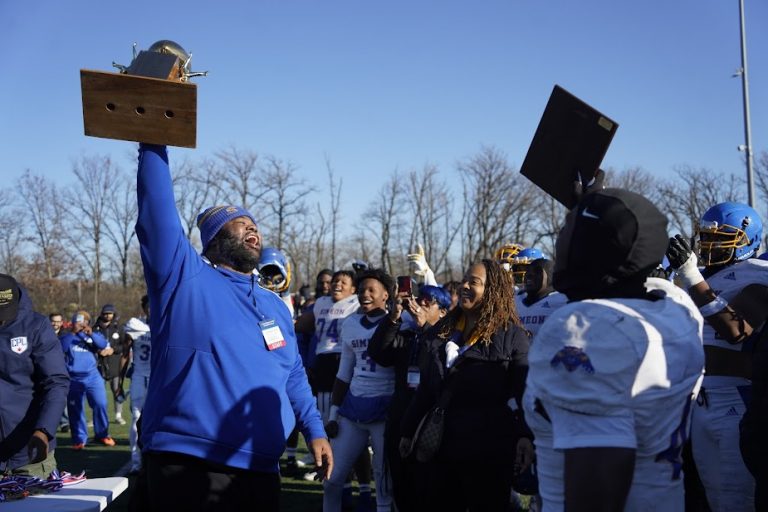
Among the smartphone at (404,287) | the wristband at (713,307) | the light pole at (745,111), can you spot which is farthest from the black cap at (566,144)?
the light pole at (745,111)

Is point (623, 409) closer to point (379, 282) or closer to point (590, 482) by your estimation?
point (590, 482)

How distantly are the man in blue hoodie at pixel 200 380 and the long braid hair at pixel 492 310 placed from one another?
82.7 inches

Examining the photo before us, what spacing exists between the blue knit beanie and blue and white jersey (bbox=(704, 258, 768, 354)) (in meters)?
2.95

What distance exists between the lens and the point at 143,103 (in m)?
3.01

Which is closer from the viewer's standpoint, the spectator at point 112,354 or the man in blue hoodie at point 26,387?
the man in blue hoodie at point 26,387

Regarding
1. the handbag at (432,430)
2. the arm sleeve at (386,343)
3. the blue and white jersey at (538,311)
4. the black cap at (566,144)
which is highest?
the black cap at (566,144)

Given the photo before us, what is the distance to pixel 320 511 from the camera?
24.8ft

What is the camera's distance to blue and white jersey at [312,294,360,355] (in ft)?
28.3

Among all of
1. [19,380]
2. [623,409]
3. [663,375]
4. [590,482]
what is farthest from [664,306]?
[19,380]

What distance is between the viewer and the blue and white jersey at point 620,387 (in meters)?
1.94

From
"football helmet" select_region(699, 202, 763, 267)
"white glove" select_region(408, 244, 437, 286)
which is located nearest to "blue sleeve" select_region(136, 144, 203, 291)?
"football helmet" select_region(699, 202, 763, 267)

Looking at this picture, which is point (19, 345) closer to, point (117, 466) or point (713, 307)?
point (713, 307)

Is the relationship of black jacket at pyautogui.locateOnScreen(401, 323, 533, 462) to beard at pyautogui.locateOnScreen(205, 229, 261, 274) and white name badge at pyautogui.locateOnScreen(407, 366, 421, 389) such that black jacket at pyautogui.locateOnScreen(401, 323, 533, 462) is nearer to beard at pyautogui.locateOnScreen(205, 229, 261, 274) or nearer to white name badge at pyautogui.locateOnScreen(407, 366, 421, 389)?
white name badge at pyautogui.locateOnScreen(407, 366, 421, 389)

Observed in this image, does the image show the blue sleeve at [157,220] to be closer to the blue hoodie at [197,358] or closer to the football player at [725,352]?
the blue hoodie at [197,358]
